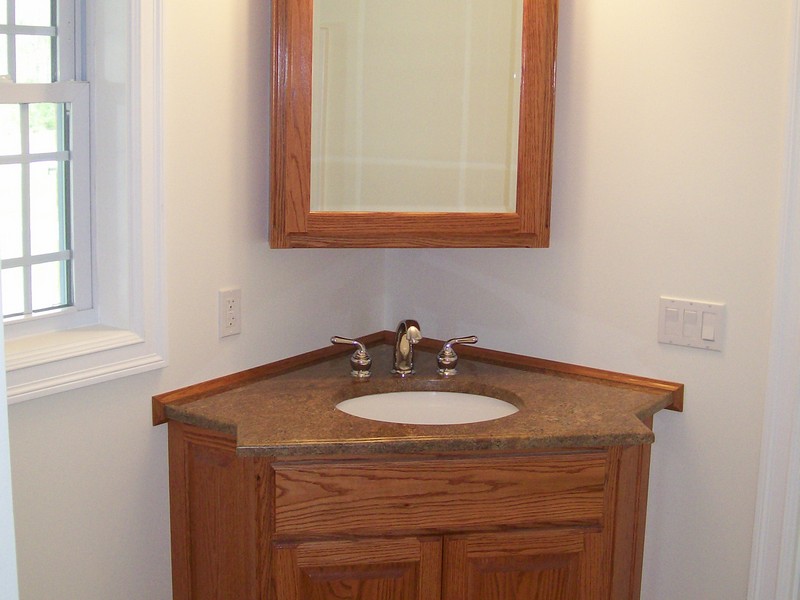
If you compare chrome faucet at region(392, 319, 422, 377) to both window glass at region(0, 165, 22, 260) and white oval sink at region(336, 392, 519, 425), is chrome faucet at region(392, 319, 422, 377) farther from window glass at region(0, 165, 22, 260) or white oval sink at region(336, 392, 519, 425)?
window glass at region(0, 165, 22, 260)

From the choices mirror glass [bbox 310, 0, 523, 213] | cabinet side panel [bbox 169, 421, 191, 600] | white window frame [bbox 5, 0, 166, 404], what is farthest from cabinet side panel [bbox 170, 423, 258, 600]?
mirror glass [bbox 310, 0, 523, 213]

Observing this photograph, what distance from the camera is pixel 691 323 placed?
2059mm

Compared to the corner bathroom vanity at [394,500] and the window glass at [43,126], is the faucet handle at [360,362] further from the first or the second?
the window glass at [43,126]

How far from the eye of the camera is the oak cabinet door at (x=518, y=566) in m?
1.83

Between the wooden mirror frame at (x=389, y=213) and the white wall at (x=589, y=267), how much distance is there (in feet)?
0.31

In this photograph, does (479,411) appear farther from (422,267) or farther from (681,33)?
(681,33)

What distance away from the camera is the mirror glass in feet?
6.68

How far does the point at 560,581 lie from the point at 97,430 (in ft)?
3.11

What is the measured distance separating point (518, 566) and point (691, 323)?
25.5 inches

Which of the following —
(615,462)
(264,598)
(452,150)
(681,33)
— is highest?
(681,33)

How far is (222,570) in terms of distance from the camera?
1915 mm

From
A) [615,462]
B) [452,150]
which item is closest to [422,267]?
[452,150]

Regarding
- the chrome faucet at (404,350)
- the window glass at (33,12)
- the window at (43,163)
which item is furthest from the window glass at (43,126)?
the chrome faucet at (404,350)

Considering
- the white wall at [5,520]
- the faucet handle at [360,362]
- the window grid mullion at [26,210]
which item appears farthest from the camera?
the faucet handle at [360,362]
